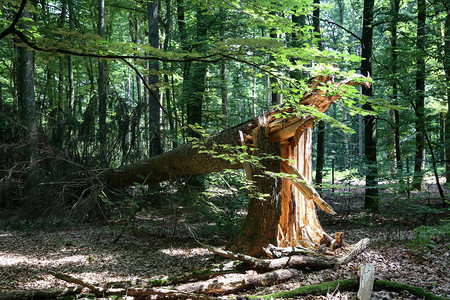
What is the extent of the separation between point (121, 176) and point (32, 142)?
Answer: 89.3 inches

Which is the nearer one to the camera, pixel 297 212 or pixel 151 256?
pixel 297 212

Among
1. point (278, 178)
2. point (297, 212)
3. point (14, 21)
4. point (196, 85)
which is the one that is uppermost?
point (196, 85)

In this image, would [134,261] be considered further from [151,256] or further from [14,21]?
[14,21]

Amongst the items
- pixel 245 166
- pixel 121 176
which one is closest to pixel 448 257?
pixel 245 166

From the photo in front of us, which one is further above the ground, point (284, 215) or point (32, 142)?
point (32, 142)

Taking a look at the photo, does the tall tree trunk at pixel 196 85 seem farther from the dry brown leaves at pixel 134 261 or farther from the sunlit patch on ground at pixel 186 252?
the sunlit patch on ground at pixel 186 252

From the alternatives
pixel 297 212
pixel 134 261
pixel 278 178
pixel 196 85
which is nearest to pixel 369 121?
pixel 297 212

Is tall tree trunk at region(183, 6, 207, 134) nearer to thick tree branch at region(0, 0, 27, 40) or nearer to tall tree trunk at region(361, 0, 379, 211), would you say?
tall tree trunk at region(361, 0, 379, 211)

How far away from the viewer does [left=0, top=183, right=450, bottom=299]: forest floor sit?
421 centimetres

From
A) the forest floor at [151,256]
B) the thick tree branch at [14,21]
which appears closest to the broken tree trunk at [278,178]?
the forest floor at [151,256]

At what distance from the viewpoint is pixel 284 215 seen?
5680mm

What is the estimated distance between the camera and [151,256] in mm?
5895

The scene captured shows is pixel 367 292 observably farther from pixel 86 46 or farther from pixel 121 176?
pixel 121 176

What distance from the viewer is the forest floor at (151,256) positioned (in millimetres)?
4215
